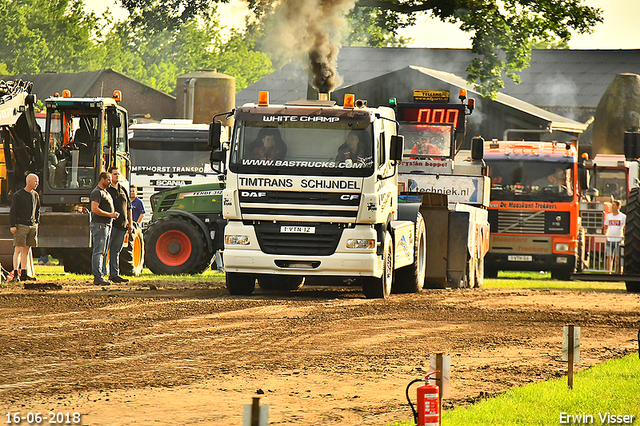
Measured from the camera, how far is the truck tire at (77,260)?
22.7 meters

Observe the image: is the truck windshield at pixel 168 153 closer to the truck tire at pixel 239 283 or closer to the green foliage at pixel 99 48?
the truck tire at pixel 239 283

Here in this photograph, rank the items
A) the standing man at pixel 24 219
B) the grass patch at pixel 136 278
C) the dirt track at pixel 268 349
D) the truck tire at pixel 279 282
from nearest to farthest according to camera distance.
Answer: the dirt track at pixel 268 349
the truck tire at pixel 279 282
the standing man at pixel 24 219
the grass patch at pixel 136 278

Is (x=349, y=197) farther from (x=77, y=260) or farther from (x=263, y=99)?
(x=77, y=260)

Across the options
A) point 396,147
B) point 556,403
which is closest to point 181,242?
point 396,147

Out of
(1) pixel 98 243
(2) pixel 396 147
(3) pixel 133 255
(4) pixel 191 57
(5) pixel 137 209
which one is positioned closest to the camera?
(2) pixel 396 147

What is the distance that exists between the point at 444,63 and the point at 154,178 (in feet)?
108

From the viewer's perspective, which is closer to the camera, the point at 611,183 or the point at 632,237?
the point at 632,237

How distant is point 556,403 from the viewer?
870 centimetres

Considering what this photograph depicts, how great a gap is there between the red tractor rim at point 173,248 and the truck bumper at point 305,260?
260 inches

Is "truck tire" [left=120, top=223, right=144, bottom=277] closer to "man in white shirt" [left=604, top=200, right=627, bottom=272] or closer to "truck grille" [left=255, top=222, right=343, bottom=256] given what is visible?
"truck grille" [left=255, top=222, right=343, bottom=256]

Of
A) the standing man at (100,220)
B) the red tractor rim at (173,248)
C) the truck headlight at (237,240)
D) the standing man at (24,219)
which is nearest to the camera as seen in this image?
the truck headlight at (237,240)

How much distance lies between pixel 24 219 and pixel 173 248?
443 centimetres

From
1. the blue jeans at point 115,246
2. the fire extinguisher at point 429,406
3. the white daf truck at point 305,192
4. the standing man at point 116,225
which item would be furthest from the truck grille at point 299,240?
the fire extinguisher at point 429,406

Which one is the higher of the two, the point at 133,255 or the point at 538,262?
the point at 133,255
